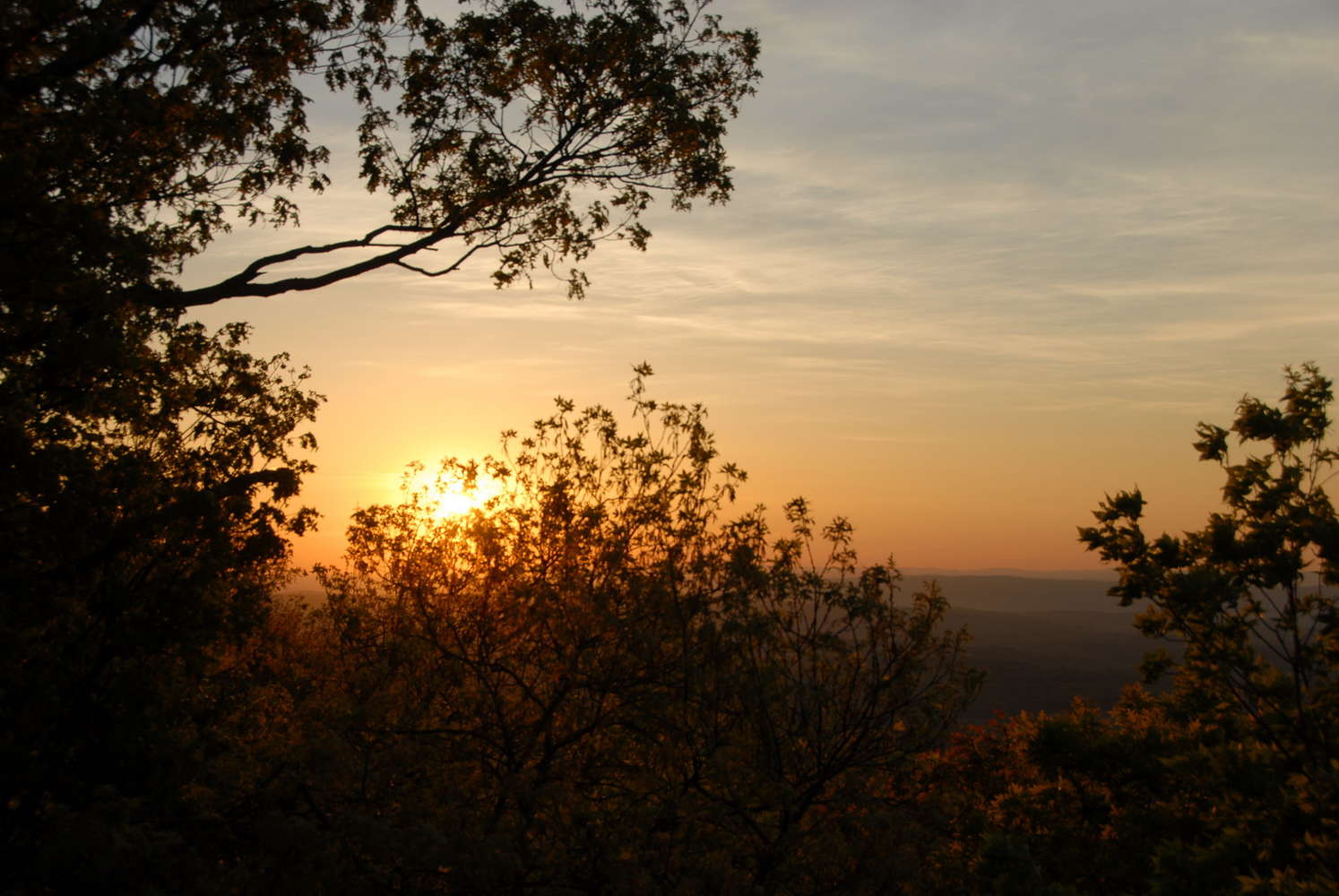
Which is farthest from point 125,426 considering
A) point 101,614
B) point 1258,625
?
point 1258,625

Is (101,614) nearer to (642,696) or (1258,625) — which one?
(642,696)

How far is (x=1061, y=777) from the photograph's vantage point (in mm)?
22953

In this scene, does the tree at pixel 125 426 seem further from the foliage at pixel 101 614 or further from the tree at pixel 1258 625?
the tree at pixel 1258 625

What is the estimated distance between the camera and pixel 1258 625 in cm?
1881

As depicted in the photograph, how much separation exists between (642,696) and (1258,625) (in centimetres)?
1427

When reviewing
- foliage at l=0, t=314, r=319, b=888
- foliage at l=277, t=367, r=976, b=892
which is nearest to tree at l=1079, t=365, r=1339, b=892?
foliage at l=277, t=367, r=976, b=892

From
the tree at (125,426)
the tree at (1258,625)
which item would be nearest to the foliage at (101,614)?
the tree at (125,426)

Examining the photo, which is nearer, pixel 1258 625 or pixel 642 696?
pixel 642 696

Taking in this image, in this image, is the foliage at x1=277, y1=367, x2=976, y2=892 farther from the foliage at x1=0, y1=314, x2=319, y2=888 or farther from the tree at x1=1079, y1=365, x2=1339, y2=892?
the tree at x1=1079, y1=365, x2=1339, y2=892

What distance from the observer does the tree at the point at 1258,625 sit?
52.9 ft

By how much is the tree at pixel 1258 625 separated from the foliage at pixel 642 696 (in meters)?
9.16

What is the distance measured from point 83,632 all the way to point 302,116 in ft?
29.1

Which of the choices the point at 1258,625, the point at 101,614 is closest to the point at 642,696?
the point at 101,614

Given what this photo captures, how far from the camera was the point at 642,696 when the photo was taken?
10.6 metres
